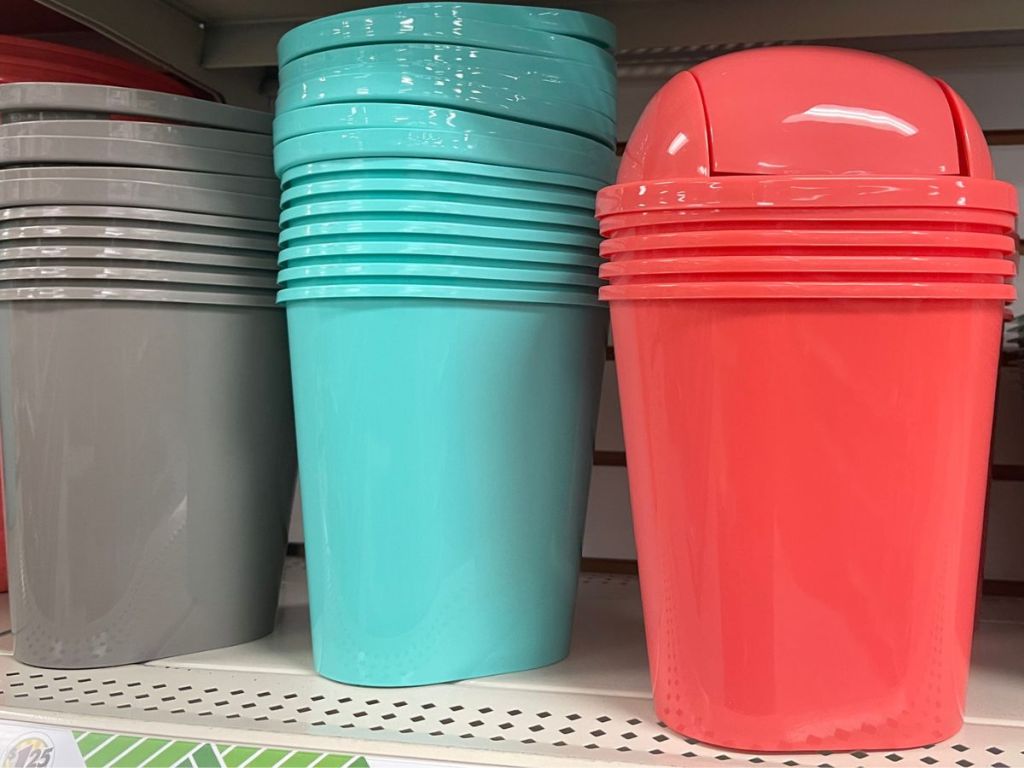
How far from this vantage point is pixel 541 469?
1.04m

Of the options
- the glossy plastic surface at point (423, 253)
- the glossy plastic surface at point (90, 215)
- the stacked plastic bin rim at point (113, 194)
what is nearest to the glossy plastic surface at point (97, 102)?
the stacked plastic bin rim at point (113, 194)

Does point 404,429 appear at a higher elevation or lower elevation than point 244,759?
higher

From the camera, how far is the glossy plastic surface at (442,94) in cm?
97

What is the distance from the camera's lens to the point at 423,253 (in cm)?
97

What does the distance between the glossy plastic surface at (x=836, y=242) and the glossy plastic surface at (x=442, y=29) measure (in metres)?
0.31

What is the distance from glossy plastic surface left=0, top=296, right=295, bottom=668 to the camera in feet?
3.45

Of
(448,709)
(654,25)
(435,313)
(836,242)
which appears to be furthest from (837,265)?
(654,25)

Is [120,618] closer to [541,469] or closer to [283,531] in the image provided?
[283,531]

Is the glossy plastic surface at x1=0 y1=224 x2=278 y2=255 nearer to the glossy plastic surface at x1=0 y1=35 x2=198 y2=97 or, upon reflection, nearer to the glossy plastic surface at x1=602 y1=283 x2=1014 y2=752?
the glossy plastic surface at x1=0 y1=35 x2=198 y2=97

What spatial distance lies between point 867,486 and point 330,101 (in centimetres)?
58

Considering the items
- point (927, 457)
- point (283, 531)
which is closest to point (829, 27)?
point (927, 457)

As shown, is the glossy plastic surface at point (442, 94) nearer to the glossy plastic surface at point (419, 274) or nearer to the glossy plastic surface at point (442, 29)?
the glossy plastic surface at point (442, 29)

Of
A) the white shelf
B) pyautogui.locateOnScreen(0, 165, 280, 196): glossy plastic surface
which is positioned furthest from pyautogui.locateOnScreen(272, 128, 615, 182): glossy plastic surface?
the white shelf

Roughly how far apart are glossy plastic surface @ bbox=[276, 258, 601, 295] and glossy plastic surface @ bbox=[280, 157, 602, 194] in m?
0.08
